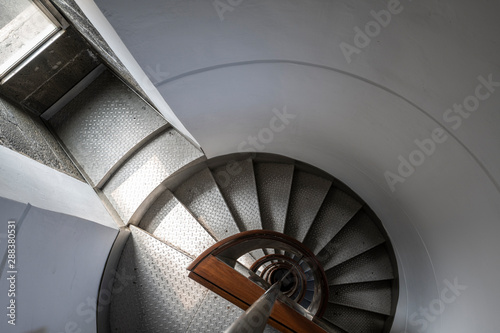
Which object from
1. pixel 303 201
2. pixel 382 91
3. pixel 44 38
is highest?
pixel 382 91

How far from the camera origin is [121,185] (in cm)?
362

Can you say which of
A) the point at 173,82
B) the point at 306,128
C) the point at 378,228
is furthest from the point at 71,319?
the point at 378,228

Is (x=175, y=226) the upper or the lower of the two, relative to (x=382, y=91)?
lower

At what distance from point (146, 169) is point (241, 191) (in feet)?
3.64

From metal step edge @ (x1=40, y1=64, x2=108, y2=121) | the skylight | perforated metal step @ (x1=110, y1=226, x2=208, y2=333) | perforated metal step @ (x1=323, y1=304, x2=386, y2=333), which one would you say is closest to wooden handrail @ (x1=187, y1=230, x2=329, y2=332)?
perforated metal step @ (x1=110, y1=226, x2=208, y2=333)

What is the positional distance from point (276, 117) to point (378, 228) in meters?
2.05

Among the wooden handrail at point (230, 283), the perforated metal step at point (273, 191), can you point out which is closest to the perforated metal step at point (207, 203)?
the perforated metal step at point (273, 191)

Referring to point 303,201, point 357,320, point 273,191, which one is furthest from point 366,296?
point 273,191

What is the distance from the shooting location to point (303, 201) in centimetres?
419

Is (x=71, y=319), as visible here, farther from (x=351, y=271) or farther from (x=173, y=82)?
(x=351, y=271)

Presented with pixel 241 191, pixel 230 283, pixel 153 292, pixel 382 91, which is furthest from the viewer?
pixel 241 191

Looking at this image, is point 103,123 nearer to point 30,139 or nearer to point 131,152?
point 131,152

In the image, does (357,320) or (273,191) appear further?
(273,191)

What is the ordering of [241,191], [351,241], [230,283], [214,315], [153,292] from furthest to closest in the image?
[351,241] < [241,191] < [153,292] < [214,315] < [230,283]
